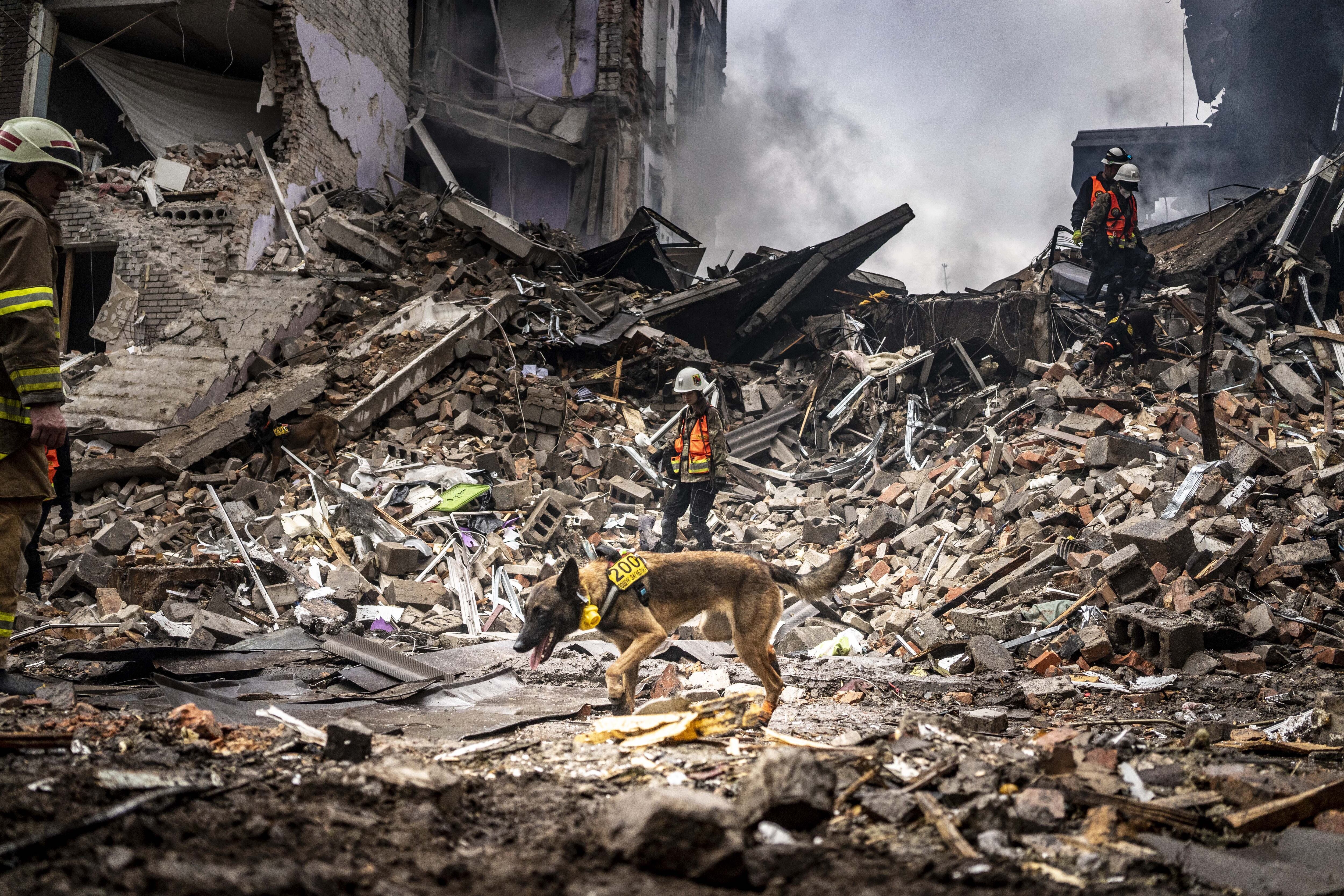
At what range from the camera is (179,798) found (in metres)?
2.36

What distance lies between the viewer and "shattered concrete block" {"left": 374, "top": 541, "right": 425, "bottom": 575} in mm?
7875

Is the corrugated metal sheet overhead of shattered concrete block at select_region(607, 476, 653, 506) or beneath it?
overhead

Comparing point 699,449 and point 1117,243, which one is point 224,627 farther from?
point 1117,243

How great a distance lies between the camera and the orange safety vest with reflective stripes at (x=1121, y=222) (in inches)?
433

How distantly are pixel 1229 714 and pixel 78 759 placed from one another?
549 centimetres

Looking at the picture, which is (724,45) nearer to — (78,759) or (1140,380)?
(1140,380)

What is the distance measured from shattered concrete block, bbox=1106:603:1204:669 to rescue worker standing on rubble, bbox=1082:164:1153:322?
6.83m

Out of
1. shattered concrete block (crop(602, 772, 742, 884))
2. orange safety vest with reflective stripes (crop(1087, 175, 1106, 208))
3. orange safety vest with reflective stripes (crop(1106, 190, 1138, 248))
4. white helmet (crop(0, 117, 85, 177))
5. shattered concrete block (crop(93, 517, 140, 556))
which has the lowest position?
shattered concrete block (crop(93, 517, 140, 556))

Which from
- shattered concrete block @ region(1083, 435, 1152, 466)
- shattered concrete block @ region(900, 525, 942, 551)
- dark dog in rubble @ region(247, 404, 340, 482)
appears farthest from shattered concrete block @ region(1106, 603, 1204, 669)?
dark dog in rubble @ region(247, 404, 340, 482)

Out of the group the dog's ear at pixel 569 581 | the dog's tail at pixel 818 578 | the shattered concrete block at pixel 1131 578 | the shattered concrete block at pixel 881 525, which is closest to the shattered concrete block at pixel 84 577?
the dog's ear at pixel 569 581

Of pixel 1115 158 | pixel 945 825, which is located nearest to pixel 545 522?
→ pixel 945 825

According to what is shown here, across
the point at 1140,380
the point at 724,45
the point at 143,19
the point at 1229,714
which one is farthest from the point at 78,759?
the point at 724,45

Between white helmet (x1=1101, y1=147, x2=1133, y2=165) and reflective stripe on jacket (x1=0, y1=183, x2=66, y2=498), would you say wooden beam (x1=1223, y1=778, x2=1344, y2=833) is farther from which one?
white helmet (x1=1101, y1=147, x2=1133, y2=165)

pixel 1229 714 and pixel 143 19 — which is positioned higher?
pixel 143 19
